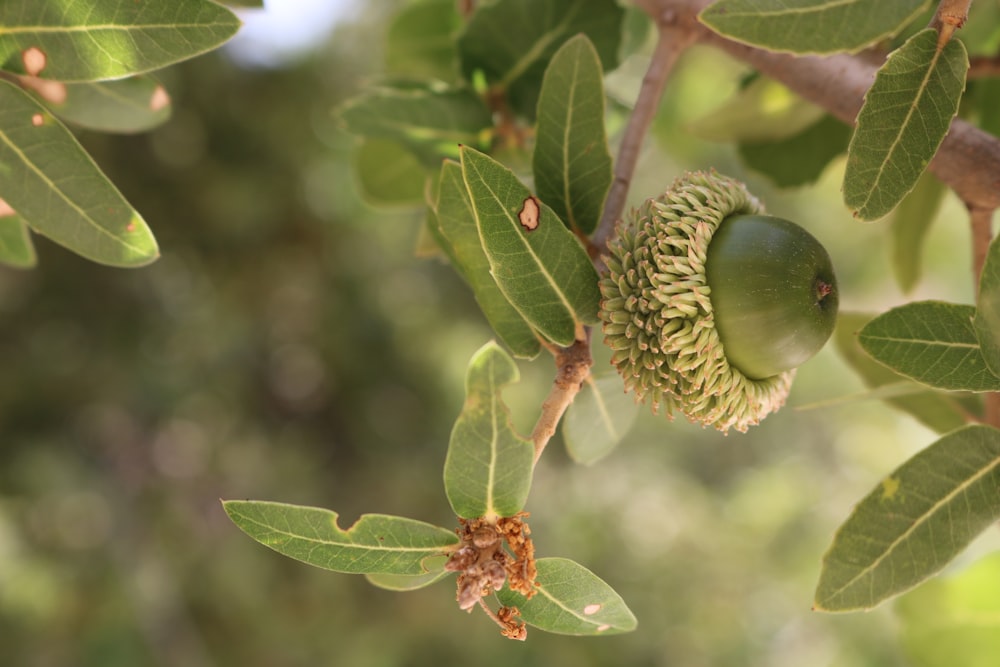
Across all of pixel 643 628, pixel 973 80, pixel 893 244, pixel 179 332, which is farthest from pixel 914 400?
pixel 179 332

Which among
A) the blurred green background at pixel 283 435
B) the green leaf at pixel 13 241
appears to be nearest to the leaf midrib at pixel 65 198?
the green leaf at pixel 13 241

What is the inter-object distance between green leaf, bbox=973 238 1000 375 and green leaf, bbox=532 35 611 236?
9.9 inches

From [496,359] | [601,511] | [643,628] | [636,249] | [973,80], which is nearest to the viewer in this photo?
[496,359]

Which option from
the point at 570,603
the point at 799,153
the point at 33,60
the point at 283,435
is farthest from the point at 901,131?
the point at 283,435

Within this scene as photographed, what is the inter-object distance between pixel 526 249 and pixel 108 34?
0.31 m

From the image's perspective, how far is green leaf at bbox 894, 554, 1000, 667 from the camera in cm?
81

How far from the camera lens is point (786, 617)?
2.66m

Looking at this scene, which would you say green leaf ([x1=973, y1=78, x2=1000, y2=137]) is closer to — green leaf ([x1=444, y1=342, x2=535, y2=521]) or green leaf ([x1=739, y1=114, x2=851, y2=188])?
green leaf ([x1=739, y1=114, x2=851, y2=188])

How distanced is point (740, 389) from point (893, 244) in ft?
1.53

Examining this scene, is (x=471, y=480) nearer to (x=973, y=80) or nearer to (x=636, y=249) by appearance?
(x=636, y=249)

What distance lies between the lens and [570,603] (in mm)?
520

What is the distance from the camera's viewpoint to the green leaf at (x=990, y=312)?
1.56 ft

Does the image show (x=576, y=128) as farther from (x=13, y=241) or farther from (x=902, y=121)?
(x=13, y=241)

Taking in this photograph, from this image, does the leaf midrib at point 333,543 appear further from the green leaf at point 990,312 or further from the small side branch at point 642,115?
the green leaf at point 990,312
